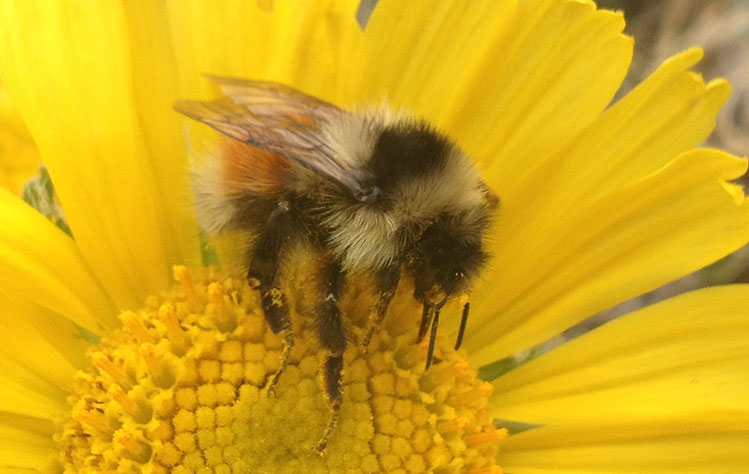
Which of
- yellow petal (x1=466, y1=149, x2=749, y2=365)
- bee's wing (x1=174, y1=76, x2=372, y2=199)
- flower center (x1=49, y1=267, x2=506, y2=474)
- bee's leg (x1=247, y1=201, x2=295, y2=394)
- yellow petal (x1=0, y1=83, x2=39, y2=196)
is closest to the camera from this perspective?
bee's wing (x1=174, y1=76, x2=372, y2=199)

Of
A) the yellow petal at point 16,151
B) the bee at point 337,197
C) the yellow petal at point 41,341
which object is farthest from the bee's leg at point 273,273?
the yellow petal at point 16,151

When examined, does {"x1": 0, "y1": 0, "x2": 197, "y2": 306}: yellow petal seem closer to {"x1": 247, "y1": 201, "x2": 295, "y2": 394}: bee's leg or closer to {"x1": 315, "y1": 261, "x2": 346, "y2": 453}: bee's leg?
{"x1": 247, "y1": 201, "x2": 295, "y2": 394}: bee's leg

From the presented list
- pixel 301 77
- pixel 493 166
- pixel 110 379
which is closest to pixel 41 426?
pixel 110 379

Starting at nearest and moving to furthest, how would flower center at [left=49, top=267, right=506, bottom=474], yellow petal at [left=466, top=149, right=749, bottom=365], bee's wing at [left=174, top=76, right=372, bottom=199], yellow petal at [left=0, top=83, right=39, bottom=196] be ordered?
bee's wing at [left=174, top=76, right=372, bottom=199], flower center at [left=49, top=267, right=506, bottom=474], yellow petal at [left=466, top=149, right=749, bottom=365], yellow petal at [left=0, top=83, right=39, bottom=196]

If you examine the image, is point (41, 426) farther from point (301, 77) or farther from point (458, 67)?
point (458, 67)

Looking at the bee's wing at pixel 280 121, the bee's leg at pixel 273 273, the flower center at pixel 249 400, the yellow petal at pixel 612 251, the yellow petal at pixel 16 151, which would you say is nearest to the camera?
the bee's wing at pixel 280 121

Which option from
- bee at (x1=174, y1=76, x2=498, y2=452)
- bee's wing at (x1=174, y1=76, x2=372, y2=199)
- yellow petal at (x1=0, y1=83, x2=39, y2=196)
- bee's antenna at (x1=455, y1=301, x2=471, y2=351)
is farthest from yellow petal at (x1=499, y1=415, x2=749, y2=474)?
yellow petal at (x1=0, y1=83, x2=39, y2=196)

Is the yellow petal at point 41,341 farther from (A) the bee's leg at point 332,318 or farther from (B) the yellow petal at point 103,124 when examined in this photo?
(A) the bee's leg at point 332,318
